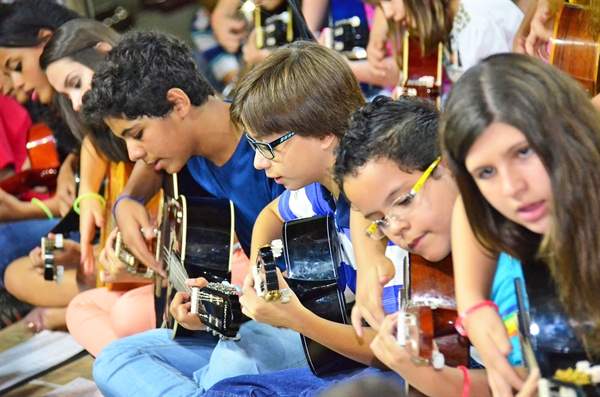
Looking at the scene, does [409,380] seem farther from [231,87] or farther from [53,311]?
[53,311]

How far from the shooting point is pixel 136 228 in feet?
8.21

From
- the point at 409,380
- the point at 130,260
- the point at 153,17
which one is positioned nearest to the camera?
the point at 409,380

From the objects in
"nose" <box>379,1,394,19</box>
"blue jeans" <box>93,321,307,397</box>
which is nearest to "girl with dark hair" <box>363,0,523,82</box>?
"nose" <box>379,1,394,19</box>

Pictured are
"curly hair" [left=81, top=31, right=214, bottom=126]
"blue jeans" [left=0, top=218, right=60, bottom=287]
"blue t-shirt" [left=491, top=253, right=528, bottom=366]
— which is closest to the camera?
"blue t-shirt" [left=491, top=253, right=528, bottom=366]

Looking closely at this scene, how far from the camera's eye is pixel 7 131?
3238 mm

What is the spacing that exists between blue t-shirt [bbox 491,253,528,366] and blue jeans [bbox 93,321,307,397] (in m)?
0.78

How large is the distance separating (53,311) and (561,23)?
236 cm

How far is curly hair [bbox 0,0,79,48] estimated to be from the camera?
3020 mm

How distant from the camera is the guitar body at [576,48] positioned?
1.77m

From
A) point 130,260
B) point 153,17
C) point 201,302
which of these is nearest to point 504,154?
point 201,302

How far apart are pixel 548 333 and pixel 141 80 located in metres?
1.45

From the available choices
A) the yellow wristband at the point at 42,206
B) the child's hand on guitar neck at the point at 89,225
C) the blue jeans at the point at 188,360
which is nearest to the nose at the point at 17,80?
the yellow wristband at the point at 42,206

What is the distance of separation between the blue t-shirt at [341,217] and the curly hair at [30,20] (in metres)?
1.60

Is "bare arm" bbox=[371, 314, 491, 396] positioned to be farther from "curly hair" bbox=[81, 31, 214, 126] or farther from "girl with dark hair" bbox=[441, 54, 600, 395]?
"curly hair" bbox=[81, 31, 214, 126]
